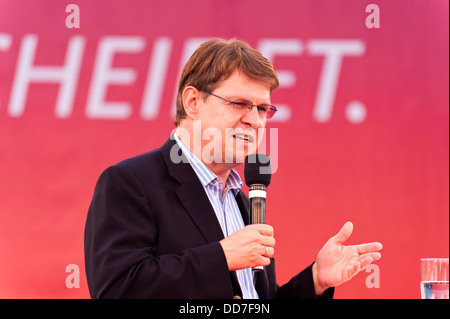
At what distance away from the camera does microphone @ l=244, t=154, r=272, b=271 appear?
174 centimetres

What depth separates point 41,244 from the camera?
153 inches

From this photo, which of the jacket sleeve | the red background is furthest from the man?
the red background

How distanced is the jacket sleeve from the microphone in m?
0.15

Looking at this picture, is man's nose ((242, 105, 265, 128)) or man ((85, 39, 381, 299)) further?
man's nose ((242, 105, 265, 128))

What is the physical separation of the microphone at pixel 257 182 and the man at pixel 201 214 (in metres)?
0.07

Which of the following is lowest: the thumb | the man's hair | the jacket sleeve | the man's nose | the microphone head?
the jacket sleeve

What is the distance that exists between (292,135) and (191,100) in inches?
76.4

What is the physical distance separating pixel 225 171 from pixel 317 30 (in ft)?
7.37

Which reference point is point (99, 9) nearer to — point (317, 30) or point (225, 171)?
point (317, 30)

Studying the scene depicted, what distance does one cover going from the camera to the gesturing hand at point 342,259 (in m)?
2.04

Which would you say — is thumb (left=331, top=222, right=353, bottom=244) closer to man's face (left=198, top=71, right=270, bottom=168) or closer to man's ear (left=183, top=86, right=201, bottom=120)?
man's face (left=198, top=71, right=270, bottom=168)

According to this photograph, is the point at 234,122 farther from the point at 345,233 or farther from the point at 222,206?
the point at 345,233

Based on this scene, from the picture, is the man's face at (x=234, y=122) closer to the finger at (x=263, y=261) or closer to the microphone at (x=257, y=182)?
the microphone at (x=257, y=182)
